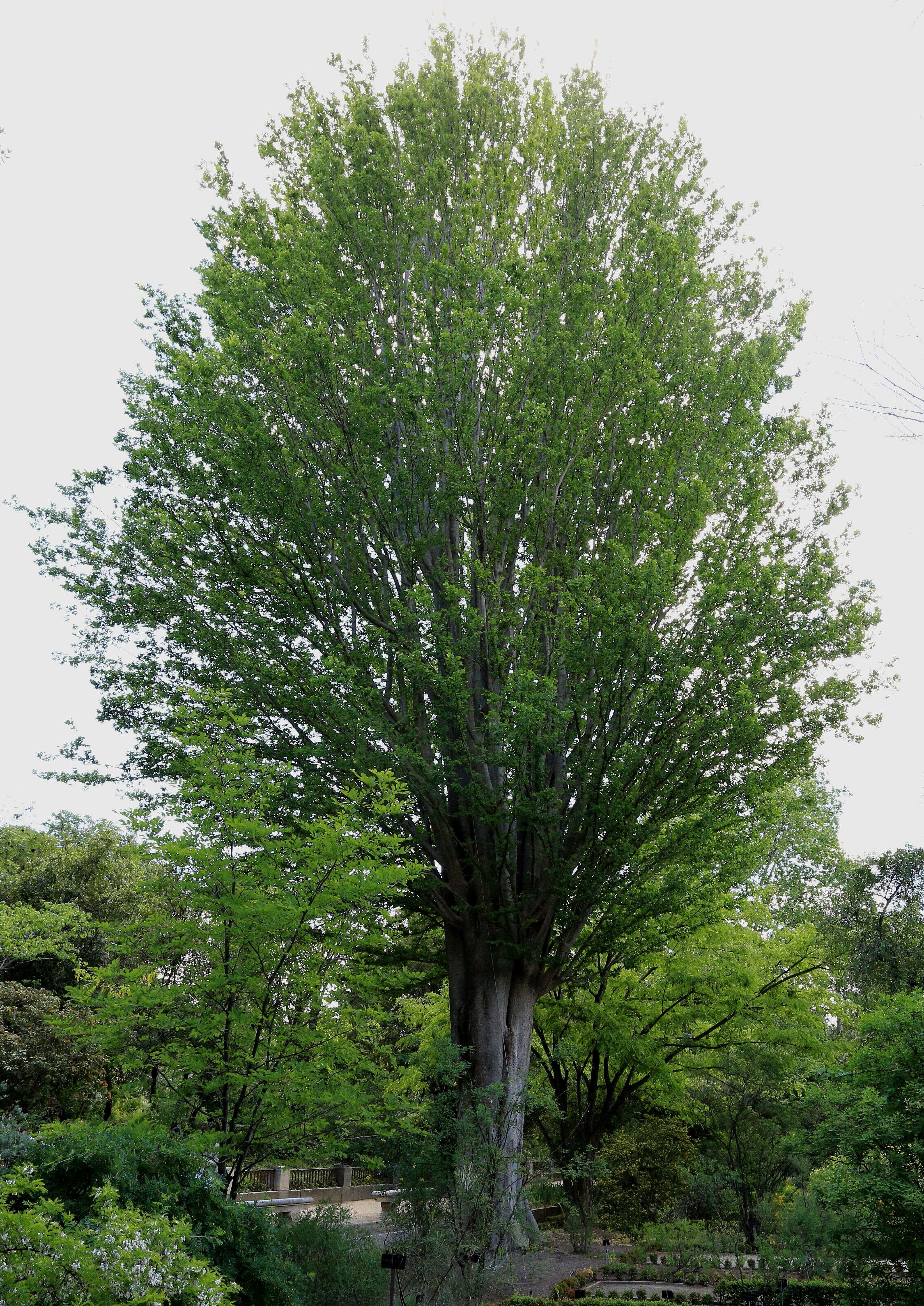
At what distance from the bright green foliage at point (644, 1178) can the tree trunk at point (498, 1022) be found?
581 cm

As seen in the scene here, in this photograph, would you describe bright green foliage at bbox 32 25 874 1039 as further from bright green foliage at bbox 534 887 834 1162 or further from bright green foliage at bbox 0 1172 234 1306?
bright green foliage at bbox 0 1172 234 1306

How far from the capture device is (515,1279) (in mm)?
9484

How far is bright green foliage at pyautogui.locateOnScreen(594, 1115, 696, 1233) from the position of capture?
1540cm

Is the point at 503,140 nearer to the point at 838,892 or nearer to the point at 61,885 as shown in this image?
the point at 838,892

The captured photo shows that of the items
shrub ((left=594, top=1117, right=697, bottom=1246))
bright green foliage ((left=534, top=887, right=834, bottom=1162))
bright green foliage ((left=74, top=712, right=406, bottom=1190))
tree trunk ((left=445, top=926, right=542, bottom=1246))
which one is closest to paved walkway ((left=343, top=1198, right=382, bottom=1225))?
shrub ((left=594, top=1117, right=697, bottom=1246))

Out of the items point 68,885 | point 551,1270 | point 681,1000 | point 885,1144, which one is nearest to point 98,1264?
point 885,1144

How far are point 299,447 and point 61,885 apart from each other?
44.6 feet

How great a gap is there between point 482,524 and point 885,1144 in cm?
723

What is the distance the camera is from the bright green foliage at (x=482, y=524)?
9.66 m

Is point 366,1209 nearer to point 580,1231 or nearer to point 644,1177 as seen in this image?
point 644,1177

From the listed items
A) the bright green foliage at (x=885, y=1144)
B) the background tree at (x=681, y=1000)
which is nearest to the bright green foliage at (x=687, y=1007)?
the background tree at (x=681, y=1000)

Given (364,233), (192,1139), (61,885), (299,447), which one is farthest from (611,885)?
(61,885)

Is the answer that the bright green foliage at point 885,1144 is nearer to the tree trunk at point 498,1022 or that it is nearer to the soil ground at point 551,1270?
the soil ground at point 551,1270

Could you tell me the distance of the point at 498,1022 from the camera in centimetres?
1102
